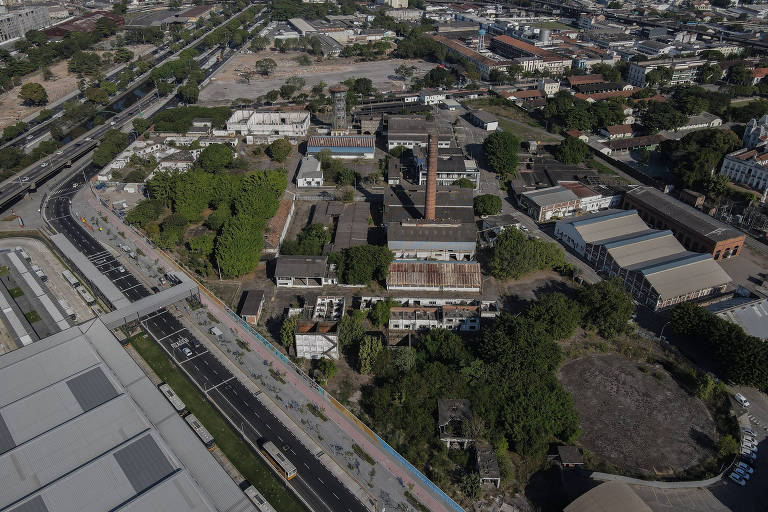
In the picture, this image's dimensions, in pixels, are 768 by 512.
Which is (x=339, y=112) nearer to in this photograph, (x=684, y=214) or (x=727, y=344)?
(x=684, y=214)

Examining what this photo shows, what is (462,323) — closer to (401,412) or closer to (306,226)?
(401,412)

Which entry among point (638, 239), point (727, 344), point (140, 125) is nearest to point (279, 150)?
point (140, 125)

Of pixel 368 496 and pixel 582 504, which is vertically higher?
pixel 582 504

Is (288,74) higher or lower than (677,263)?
lower

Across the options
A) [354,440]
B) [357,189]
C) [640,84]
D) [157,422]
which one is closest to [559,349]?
[354,440]

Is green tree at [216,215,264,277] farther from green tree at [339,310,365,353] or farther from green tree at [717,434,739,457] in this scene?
green tree at [717,434,739,457]
